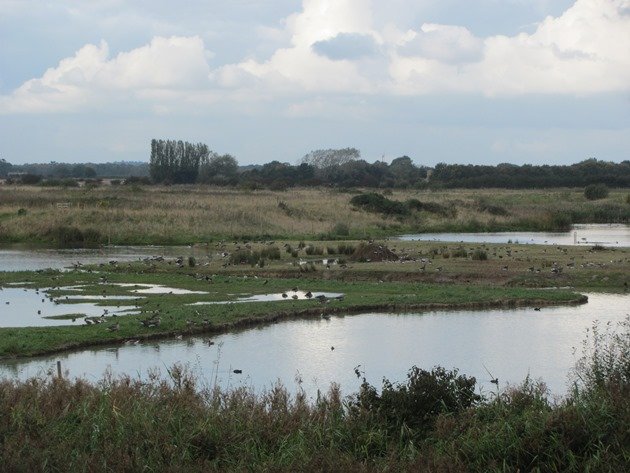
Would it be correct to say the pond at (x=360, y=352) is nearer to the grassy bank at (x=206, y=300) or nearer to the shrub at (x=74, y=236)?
the grassy bank at (x=206, y=300)

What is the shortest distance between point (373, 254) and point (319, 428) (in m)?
31.8

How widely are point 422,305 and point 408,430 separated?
1819 cm

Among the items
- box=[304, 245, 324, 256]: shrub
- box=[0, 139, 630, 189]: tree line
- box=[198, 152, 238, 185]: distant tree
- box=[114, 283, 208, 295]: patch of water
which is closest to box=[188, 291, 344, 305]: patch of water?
box=[114, 283, 208, 295]: patch of water

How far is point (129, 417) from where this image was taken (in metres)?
12.9

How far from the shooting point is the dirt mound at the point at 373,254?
145ft

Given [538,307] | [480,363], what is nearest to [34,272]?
[538,307]

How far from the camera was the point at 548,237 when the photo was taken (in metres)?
65.4

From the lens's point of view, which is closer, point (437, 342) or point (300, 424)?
point (300, 424)

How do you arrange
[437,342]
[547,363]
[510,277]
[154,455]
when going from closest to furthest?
[154,455] → [547,363] → [437,342] → [510,277]

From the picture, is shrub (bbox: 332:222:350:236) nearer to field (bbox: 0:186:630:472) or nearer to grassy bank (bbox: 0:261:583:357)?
field (bbox: 0:186:630:472)

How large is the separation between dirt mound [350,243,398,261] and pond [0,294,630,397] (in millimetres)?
14638

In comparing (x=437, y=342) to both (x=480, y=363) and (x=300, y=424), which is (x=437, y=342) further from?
(x=300, y=424)

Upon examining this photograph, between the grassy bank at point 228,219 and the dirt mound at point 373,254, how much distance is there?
16.4m

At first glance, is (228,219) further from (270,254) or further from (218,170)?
(218,170)
